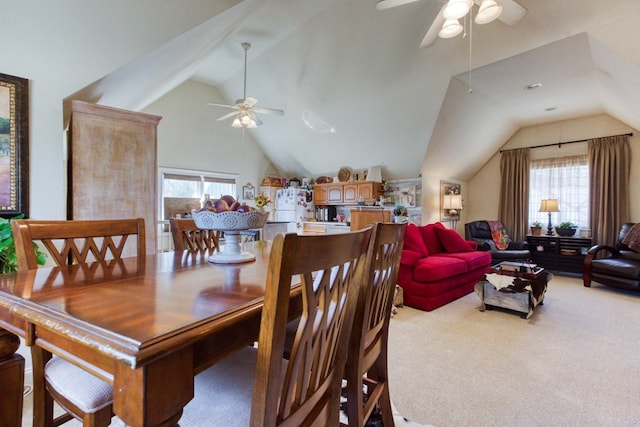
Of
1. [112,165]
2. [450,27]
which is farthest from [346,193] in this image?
[112,165]

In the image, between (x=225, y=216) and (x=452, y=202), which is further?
(x=452, y=202)

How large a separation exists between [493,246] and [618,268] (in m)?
1.68

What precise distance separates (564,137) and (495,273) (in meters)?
4.19

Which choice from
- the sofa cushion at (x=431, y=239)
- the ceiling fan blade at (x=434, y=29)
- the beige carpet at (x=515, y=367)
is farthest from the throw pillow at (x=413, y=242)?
the ceiling fan blade at (x=434, y=29)

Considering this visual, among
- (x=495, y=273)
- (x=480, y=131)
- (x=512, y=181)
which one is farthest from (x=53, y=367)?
(x=512, y=181)

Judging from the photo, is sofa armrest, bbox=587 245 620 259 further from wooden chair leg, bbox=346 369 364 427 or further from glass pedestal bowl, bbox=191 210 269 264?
glass pedestal bowl, bbox=191 210 269 264

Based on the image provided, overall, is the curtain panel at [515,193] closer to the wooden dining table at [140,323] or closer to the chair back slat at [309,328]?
the chair back slat at [309,328]

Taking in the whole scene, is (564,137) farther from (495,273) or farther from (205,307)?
(205,307)

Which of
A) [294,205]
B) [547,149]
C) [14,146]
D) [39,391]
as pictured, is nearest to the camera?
[39,391]

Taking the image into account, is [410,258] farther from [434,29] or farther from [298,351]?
[298,351]

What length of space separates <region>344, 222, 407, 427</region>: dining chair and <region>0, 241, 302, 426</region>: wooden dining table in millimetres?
258

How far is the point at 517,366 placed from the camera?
86.4 inches

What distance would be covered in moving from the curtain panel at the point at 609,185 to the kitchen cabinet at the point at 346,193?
148 inches

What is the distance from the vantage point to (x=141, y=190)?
2.64m
